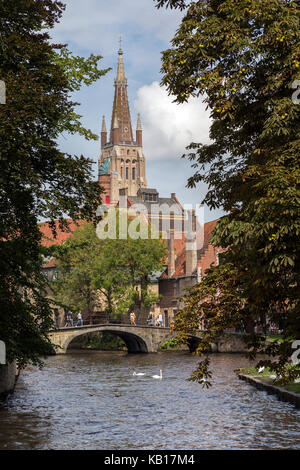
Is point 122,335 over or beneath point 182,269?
beneath

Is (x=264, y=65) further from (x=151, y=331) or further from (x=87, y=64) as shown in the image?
(x=151, y=331)

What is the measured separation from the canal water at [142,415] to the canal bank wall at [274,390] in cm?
26

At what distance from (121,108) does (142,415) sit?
152 metres

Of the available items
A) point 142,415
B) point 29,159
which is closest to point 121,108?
point 142,415

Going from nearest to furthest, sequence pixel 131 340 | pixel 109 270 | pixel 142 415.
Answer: pixel 142 415, pixel 131 340, pixel 109 270

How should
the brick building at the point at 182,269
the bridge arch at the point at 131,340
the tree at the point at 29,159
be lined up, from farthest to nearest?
the brick building at the point at 182,269 → the bridge arch at the point at 131,340 → the tree at the point at 29,159

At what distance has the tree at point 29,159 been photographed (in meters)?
17.2

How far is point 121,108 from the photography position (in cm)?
17062

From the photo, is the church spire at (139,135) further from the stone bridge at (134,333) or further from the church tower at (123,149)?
the stone bridge at (134,333)

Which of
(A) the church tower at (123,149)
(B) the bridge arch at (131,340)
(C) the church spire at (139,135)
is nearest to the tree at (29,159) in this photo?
(B) the bridge arch at (131,340)

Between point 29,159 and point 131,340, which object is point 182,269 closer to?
point 131,340

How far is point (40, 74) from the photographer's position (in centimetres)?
1972

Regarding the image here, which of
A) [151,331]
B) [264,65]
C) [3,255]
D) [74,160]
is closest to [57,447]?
[3,255]

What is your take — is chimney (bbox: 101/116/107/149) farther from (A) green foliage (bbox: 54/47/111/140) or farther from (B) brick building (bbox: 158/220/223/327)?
(A) green foliage (bbox: 54/47/111/140)
